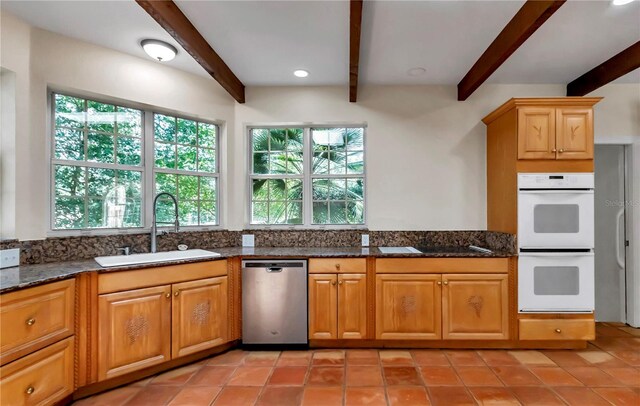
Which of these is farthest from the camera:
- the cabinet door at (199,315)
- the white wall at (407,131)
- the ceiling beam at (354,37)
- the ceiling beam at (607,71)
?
the white wall at (407,131)

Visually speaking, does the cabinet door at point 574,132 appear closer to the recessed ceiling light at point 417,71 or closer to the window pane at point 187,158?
the recessed ceiling light at point 417,71

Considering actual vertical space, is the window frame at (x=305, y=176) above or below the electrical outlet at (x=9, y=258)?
above

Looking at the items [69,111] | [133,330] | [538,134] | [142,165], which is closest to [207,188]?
[142,165]

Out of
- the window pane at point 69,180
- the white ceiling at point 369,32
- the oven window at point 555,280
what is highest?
the white ceiling at point 369,32

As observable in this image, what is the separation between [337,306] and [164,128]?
235 cm

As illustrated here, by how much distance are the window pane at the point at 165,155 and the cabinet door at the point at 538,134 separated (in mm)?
3196

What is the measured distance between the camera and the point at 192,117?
3234mm

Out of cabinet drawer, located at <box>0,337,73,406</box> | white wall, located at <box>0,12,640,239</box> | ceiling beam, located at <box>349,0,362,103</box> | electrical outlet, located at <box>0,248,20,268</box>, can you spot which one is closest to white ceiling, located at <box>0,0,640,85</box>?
ceiling beam, located at <box>349,0,362,103</box>

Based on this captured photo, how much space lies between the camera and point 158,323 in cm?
236

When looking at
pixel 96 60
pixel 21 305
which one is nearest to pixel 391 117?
pixel 96 60

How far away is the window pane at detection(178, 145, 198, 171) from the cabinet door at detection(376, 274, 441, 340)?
223 centimetres

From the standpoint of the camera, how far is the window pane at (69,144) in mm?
2531

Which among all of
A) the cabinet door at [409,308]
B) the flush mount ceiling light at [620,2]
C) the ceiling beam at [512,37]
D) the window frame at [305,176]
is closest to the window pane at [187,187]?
the window frame at [305,176]

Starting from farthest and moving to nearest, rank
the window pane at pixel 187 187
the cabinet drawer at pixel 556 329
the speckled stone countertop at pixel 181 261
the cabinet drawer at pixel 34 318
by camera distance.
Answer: the window pane at pixel 187 187
the cabinet drawer at pixel 556 329
the speckled stone countertop at pixel 181 261
the cabinet drawer at pixel 34 318
